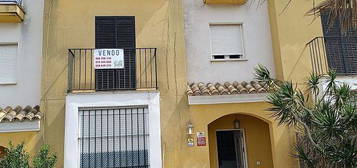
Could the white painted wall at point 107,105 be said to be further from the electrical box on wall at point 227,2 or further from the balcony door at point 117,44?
the electrical box on wall at point 227,2

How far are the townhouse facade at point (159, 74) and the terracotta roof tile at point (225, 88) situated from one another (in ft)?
0.12

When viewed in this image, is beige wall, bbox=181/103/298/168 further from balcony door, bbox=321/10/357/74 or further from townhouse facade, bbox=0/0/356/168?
balcony door, bbox=321/10/357/74

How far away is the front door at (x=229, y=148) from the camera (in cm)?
1496

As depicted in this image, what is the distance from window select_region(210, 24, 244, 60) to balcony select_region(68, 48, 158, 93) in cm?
245

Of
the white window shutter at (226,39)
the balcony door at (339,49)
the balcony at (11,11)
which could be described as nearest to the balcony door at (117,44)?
the balcony at (11,11)

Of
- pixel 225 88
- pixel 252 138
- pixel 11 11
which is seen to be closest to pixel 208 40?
pixel 225 88

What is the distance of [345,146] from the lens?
10664 mm

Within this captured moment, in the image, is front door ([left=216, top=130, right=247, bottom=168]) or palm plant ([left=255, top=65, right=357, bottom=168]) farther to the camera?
front door ([left=216, top=130, right=247, bottom=168])

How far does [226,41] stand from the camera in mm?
14570

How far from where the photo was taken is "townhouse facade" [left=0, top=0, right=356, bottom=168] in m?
12.7

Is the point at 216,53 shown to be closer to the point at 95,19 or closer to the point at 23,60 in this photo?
the point at 95,19

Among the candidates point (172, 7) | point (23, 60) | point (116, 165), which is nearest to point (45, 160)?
point (116, 165)

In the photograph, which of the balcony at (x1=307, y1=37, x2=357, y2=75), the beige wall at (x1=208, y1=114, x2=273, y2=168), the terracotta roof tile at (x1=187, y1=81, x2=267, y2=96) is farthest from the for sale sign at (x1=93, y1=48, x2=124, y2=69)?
the balcony at (x1=307, y1=37, x2=357, y2=75)

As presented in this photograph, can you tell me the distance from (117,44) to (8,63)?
13.0 feet
